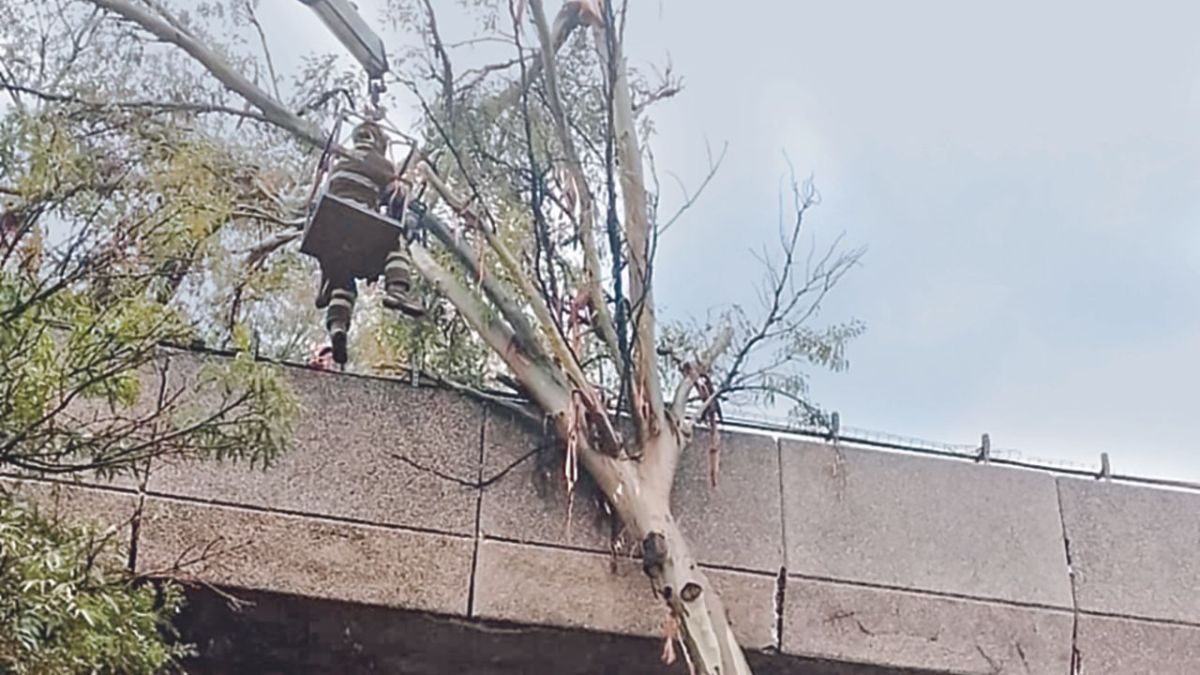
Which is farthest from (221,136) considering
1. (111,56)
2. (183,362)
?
(183,362)

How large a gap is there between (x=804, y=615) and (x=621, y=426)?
76 centimetres

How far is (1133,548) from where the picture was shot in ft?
12.5

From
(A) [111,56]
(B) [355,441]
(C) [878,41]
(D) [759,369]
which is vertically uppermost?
(C) [878,41]

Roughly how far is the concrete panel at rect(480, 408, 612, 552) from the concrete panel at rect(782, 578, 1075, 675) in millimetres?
624

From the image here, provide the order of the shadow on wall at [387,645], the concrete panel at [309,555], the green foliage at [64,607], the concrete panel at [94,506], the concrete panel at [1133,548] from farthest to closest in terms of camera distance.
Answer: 1. the concrete panel at [1133,548]
2. the shadow on wall at [387,645]
3. the concrete panel at [309,555]
4. the concrete panel at [94,506]
5. the green foliage at [64,607]

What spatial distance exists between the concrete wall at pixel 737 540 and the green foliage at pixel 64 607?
0.77m

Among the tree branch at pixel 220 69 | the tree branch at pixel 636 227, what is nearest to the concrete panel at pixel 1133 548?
the tree branch at pixel 636 227

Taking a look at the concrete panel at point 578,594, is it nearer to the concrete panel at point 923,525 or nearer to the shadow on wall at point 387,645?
the shadow on wall at point 387,645

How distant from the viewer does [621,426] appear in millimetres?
3547

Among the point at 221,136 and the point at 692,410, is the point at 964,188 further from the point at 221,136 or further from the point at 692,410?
the point at 221,136

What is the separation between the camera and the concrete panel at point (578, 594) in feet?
11.1

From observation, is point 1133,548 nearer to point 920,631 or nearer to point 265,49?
point 920,631

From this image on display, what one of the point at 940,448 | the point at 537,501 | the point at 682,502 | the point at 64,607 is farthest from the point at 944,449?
the point at 64,607

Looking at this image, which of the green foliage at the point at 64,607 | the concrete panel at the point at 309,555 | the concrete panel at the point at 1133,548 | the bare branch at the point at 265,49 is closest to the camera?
the green foliage at the point at 64,607
